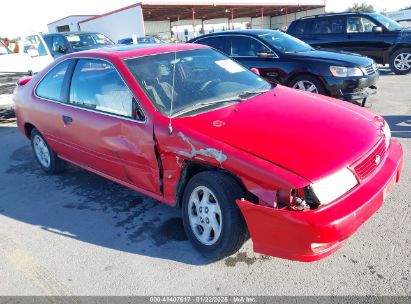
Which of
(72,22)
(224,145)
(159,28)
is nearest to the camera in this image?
(224,145)

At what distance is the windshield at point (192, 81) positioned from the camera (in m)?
3.17

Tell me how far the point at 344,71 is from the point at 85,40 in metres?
9.79

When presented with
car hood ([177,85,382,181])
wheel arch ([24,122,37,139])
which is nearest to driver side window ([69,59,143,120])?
car hood ([177,85,382,181])

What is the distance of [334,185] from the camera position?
234 centimetres

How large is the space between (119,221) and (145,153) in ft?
2.76

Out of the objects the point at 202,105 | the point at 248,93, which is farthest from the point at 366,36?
the point at 202,105

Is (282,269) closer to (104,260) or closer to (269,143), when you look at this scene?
(269,143)

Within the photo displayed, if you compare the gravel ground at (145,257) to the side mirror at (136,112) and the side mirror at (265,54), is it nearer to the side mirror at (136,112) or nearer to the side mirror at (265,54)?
the side mirror at (136,112)

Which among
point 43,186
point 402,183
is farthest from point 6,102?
point 402,183

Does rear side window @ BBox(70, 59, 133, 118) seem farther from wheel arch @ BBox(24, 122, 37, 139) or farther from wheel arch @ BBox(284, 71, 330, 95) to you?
wheel arch @ BBox(284, 71, 330, 95)

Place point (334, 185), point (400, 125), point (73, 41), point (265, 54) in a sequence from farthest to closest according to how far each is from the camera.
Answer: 1. point (73, 41)
2. point (265, 54)
3. point (400, 125)
4. point (334, 185)

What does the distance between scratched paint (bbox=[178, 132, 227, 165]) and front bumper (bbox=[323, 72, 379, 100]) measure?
440cm

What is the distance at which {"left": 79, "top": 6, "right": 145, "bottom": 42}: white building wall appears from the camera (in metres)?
30.8

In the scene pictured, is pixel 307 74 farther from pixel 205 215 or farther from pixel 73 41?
pixel 73 41
